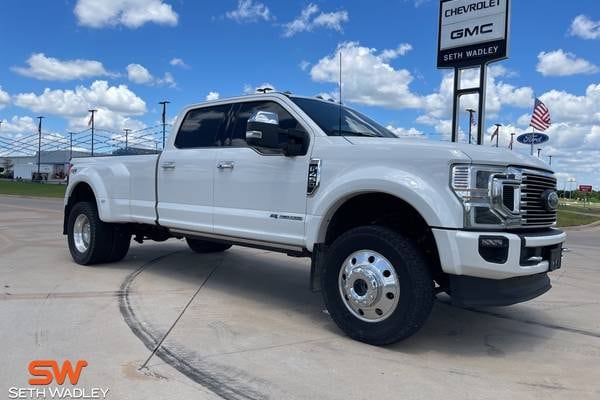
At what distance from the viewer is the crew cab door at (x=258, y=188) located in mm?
4875

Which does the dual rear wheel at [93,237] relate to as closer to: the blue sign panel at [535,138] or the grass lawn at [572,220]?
the grass lawn at [572,220]

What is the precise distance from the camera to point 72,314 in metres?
5.00

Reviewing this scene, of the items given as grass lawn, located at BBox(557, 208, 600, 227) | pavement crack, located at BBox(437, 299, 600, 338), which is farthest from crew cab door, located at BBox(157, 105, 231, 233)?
grass lawn, located at BBox(557, 208, 600, 227)

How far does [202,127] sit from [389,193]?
111 inches

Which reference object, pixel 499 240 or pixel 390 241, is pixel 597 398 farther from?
pixel 390 241

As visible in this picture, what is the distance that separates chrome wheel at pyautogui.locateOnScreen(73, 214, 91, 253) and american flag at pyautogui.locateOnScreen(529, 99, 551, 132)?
2005 cm

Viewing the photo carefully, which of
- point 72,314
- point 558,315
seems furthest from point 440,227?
point 72,314

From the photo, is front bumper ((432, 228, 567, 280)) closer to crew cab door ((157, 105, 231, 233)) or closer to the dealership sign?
crew cab door ((157, 105, 231, 233))

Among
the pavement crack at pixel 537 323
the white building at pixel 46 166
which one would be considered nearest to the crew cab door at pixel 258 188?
the pavement crack at pixel 537 323

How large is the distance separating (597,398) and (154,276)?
5.13 meters

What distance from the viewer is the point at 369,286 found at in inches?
165

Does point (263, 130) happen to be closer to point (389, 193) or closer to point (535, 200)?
point (389, 193)

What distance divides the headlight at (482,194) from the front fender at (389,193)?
0.23 feet

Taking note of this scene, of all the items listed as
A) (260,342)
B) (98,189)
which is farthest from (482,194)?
(98,189)
